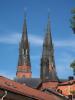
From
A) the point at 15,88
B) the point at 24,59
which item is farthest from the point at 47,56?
the point at 15,88

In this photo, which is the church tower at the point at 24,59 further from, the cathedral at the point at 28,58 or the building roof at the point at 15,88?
the building roof at the point at 15,88

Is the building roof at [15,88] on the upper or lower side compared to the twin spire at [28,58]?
lower

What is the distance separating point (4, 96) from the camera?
108 ft

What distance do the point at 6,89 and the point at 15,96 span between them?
2.35 metres

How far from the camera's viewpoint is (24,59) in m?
164

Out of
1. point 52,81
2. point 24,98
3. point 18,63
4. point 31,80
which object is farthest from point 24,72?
point 24,98

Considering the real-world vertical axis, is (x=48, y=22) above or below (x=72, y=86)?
above

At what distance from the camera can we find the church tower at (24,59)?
161 metres

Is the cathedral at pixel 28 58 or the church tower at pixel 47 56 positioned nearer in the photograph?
the church tower at pixel 47 56

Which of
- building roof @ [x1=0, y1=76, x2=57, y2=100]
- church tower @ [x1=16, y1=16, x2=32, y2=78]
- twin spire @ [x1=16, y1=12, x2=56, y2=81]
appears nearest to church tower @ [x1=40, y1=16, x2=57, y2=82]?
twin spire @ [x1=16, y1=12, x2=56, y2=81]

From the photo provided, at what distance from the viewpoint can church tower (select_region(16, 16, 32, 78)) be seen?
16062 cm

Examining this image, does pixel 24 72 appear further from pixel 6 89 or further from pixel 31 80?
pixel 6 89

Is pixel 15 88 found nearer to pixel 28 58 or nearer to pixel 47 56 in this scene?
pixel 47 56

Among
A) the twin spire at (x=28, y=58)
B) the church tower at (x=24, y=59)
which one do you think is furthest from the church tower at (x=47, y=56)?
the church tower at (x=24, y=59)
